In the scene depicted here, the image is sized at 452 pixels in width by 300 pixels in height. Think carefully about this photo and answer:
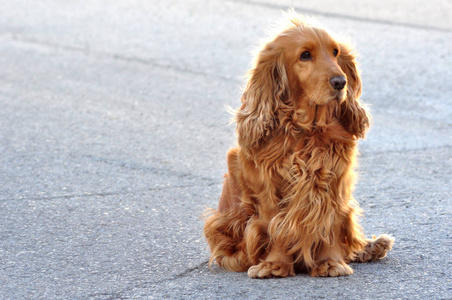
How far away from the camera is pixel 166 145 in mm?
6672

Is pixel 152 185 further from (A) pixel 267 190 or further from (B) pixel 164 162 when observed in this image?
(A) pixel 267 190

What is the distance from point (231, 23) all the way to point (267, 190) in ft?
26.2

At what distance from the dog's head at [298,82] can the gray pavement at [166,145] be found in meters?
0.80

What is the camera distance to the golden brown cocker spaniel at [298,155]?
12.0ft

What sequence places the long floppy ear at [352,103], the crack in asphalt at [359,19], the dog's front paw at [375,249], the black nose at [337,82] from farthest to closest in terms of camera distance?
the crack in asphalt at [359,19]
the dog's front paw at [375,249]
the long floppy ear at [352,103]
the black nose at [337,82]

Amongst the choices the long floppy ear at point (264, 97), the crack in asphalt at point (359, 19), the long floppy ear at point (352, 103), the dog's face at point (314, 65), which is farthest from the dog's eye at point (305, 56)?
the crack in asphalt at point (359, 19)

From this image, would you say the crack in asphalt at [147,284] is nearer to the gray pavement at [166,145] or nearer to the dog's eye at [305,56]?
the gray pavement at [166,145]

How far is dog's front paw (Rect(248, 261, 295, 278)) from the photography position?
3.71 meters

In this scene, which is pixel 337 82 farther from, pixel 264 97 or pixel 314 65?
pixel 264 97

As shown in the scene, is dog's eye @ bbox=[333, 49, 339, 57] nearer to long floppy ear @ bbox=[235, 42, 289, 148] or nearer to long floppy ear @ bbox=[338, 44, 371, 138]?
long floppy ear @ bbox=[338, 44, 371, 138]

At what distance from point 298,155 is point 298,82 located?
0.37 metres

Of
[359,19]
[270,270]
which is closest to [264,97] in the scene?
[270,270]

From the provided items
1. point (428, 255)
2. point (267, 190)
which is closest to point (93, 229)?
point (267, 190)

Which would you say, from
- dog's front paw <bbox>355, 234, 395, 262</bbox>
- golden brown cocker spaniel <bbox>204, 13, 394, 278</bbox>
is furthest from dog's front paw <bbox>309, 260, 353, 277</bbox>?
dog's front paw <bbox>355, 234, 395, 262</bbox>
